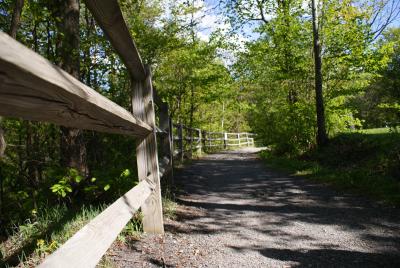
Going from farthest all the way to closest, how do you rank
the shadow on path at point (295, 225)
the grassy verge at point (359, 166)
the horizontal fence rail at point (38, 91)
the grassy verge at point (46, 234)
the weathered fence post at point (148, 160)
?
the grassy verge at point (359, 166), the weathered fence post at point (148, 160), the shadow on path at point (295, 225), the grassy verge at point (46, 234), the horizontal fence rail at point (38, 91)

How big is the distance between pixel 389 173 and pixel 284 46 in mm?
6722

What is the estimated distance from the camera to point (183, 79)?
16156 millimetres

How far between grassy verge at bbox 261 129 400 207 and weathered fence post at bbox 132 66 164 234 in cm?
322

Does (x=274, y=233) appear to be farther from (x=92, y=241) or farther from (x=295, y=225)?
(x=92, y=241)

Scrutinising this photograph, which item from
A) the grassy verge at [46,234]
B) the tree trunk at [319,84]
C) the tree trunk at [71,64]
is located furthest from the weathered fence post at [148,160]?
the tree trunk at [319,84]

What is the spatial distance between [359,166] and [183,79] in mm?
10269

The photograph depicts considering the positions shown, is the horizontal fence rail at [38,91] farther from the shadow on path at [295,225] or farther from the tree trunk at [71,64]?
the tree trunk at [71,64]

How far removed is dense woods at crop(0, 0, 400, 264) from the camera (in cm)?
386

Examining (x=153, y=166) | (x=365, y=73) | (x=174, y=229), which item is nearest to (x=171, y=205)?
(x=174, y=229)

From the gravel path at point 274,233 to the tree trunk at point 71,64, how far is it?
157 cm

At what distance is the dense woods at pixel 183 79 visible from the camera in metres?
3.86

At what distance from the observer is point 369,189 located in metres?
5.50

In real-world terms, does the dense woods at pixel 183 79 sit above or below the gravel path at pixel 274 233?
above

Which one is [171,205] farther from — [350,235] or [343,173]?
[343,173]
